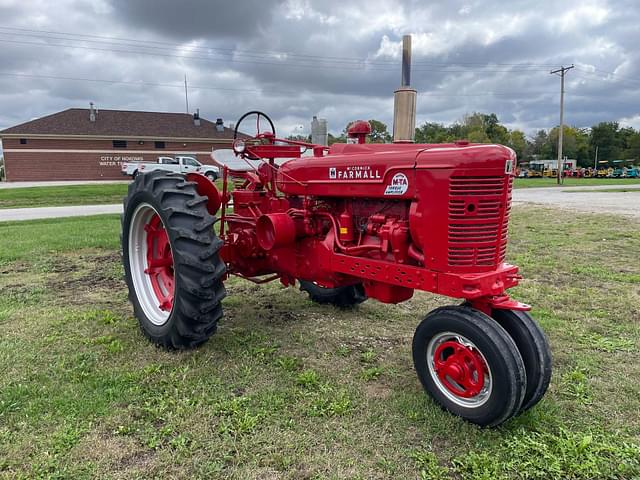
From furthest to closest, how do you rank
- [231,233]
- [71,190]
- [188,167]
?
[188,167]
[71,190]
[231,233]

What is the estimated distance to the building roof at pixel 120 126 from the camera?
32.8 m

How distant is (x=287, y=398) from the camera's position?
3.00 meters

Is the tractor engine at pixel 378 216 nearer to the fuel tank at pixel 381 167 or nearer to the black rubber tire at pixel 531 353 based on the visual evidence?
the fuel tank at pixel 381 167

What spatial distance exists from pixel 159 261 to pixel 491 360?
2809 millimetres

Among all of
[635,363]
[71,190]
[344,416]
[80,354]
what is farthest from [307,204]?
[71,190]

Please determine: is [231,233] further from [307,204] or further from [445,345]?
[445,345]

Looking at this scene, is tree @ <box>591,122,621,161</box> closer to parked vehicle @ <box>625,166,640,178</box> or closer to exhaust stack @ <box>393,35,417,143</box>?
parked vehicle @ <box>625,166,640,178</box>

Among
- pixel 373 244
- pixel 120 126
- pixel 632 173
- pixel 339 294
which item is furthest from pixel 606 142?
pixel 373 244

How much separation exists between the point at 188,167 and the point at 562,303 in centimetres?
2483

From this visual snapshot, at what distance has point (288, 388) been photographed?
3.12m

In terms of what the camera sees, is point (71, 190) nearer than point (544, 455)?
No

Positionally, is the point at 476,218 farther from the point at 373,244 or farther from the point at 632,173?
the point at 632,173

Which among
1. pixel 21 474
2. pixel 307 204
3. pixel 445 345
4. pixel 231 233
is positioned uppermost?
pixel 307 204

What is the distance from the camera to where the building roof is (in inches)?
1293
